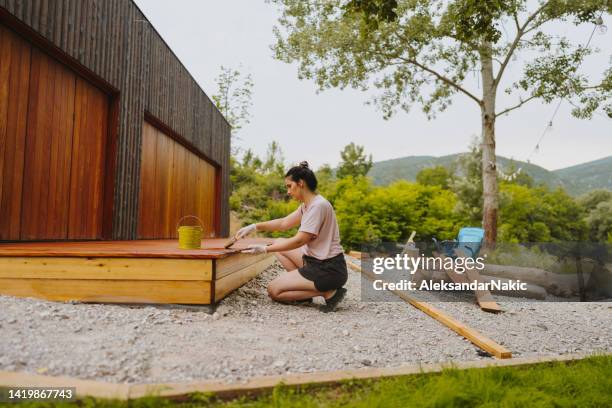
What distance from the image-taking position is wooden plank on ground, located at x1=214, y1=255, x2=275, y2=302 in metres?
3.28

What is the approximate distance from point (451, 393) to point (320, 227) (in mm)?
1928

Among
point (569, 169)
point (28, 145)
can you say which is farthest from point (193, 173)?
point (569, 169)

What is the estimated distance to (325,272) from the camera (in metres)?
3.67

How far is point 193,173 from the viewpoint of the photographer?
950cm

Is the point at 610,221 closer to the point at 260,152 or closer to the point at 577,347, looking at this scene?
the point at 260,152

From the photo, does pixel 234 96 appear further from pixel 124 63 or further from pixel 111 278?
pixel 111 278

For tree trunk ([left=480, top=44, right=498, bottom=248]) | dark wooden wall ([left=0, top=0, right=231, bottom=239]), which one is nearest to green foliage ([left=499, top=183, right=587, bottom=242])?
tree trunk ([left=480, top=44, right=498, bottom=248])

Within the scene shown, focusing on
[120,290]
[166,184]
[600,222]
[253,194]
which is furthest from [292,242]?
[600,222]

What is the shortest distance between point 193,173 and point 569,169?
125m

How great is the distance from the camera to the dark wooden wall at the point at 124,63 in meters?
4.29

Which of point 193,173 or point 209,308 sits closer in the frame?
point 209,308

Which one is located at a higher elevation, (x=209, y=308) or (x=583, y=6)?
(x=583, y=6)

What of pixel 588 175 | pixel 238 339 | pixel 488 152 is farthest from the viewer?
pixel 588 175

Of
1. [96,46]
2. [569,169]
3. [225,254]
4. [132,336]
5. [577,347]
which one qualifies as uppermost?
[569,169]
